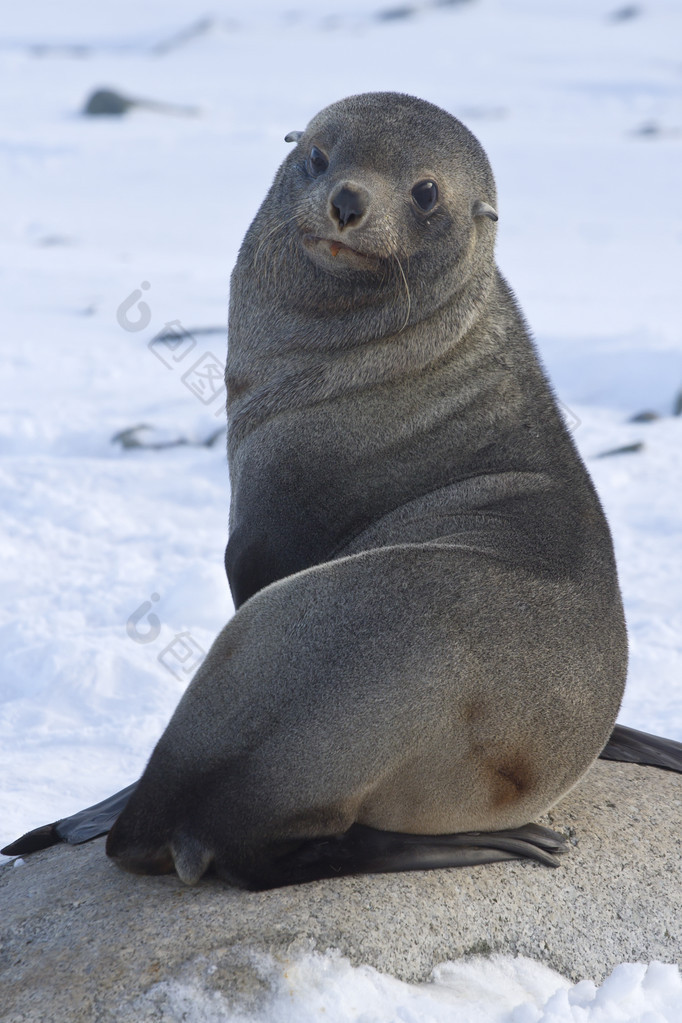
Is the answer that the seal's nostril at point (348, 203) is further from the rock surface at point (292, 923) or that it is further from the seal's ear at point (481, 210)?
the rock surface at point (292, 923)

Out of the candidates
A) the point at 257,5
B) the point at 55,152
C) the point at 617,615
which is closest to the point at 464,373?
the point at 617,615

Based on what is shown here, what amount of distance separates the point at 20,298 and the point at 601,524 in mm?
11217

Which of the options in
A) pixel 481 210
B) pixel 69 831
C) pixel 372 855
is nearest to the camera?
pixel 372 855

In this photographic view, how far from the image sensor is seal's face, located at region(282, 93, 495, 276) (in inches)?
142

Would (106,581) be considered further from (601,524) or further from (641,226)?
(641,226)

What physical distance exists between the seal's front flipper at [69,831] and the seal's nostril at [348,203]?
5.87 ft

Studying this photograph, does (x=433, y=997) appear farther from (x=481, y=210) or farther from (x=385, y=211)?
(x=481, y=210)

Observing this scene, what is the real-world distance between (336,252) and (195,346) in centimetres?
820

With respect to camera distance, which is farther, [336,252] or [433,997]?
[336,252]

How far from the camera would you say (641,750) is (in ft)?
13.7

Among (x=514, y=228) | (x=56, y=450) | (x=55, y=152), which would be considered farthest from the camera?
(x=55, y=152)

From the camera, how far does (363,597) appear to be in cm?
312

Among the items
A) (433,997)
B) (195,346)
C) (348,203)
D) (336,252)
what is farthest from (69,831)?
(195,346)

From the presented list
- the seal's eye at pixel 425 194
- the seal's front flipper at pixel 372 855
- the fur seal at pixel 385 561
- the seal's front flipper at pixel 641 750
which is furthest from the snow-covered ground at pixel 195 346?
the seal's eye at pixel 425 194
